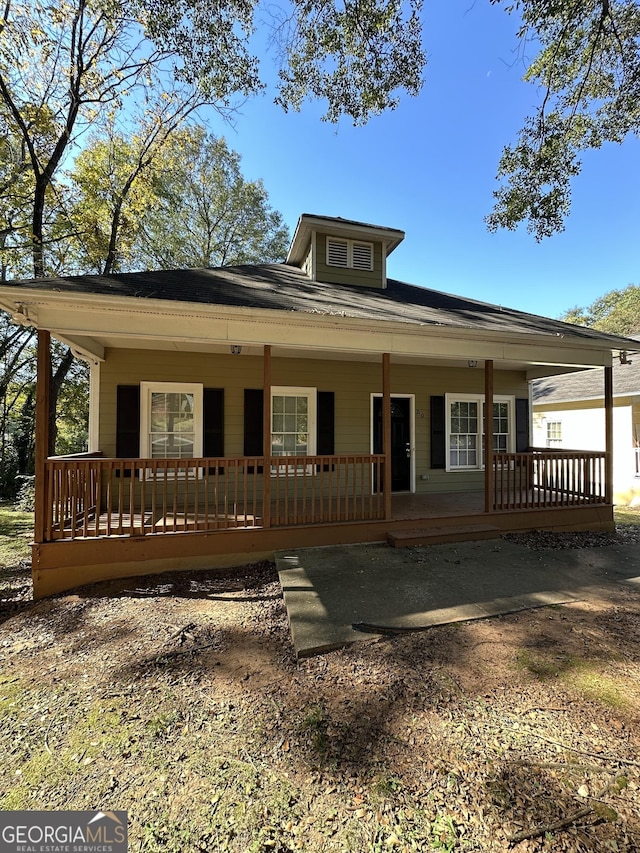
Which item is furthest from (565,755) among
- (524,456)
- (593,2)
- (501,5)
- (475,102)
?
(475,102)

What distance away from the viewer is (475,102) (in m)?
8.55

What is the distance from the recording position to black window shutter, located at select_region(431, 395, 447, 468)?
8016mm

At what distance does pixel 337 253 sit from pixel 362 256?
23.0 inches

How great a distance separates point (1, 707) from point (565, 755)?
3.68 metres

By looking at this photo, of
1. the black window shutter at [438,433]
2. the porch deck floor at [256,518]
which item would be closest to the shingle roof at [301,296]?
the black window shutter at [438,433]

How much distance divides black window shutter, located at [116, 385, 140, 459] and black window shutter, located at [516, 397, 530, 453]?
8213 millimetres

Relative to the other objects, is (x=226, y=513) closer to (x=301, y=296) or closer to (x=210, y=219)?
(x=301, y=296)

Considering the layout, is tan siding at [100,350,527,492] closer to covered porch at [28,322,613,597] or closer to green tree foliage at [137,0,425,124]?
covered porch at [28,322,613,597]

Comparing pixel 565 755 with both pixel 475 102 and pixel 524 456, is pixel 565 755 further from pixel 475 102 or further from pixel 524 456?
pixel 475 102

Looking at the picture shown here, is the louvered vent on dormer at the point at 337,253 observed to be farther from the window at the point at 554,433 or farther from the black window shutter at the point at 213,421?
the window at the point at 554,433

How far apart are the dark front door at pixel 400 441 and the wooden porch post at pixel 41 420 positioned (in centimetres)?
571

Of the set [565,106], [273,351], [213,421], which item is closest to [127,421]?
[213,421]

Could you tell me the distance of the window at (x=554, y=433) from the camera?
13.5m

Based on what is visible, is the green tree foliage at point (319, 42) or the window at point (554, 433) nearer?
the green tree foliage at point (319, 42)
